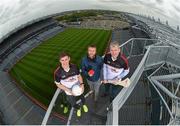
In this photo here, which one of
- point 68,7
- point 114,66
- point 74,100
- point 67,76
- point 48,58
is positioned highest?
point 114,66

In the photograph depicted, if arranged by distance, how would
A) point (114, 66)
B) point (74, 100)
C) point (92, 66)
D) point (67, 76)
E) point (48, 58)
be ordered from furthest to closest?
point (48, 58) → point (74, 100) → point (114, 66) → point (92, 66) → point (67, 76)

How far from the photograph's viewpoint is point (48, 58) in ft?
130

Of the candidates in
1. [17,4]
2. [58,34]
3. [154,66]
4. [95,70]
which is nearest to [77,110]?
[95,70]

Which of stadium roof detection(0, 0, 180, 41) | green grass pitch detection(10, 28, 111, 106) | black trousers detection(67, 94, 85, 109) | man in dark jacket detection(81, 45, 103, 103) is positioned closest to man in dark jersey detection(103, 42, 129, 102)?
man in dark jacket detection(81, 45, 103, 103)

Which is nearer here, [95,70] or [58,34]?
[95,70]

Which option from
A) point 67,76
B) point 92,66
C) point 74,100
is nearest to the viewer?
point 67,76

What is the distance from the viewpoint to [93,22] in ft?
192

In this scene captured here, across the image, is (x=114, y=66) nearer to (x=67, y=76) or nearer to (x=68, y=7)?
(x=67, y=76)

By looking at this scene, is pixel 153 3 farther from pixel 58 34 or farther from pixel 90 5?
pixel 58 34

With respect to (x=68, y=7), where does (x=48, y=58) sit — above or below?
below

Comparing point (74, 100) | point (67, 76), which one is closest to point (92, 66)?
point (67, 76)

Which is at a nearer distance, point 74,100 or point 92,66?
point 92,66

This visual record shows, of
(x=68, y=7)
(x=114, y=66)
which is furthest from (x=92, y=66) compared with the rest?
(x=68, y=7)

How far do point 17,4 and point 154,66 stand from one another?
10101 millimetres
